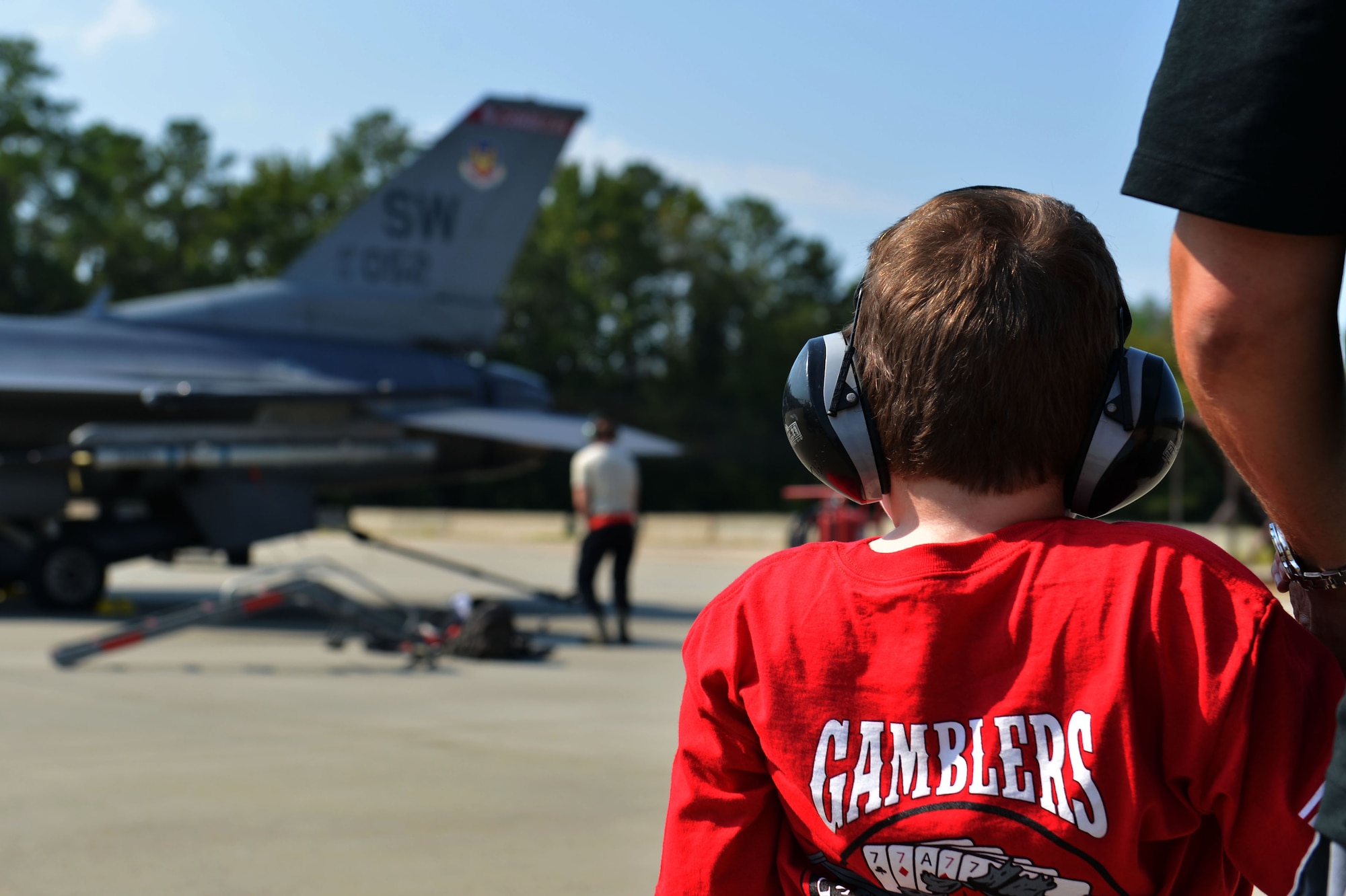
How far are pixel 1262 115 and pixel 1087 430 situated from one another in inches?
15.9

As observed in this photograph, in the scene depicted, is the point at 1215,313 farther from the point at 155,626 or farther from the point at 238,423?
the point at 238,423

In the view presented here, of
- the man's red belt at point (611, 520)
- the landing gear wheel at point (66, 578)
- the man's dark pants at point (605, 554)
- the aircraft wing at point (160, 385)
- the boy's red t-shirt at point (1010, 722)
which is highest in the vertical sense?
the boy's red t-shirt at point (1010, 722)

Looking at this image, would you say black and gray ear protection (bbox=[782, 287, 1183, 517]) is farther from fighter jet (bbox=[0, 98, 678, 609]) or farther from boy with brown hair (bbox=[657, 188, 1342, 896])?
fighter jet (bbox=[0, 98, 678, 609])

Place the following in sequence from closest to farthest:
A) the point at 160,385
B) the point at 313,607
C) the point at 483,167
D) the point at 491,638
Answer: the point at 313,607 → the point at 491,638 → the point at 160,385 → the point at 483,167

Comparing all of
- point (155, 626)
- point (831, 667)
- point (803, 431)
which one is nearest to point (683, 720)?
point (831, 667)

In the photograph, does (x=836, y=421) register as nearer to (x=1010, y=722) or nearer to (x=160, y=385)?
(x=1010, y=722)

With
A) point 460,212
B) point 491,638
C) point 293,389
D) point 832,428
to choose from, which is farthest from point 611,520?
point 832,428

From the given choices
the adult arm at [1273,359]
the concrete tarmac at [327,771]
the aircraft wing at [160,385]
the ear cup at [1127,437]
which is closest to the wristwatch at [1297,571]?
the adult arm at [1273,359]

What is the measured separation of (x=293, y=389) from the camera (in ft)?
42.4

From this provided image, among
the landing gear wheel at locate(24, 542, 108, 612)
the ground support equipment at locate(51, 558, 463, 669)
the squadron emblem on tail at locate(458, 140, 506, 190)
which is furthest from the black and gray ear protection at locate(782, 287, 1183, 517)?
the squadron emblem on tail at locate(458, 140, 506, 190)

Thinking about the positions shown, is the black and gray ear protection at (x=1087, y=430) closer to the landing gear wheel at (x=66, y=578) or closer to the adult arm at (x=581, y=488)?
the adult arm at (x=581, y=488)

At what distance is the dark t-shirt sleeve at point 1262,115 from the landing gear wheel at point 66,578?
12479 millimetres

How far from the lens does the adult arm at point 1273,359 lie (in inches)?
42.7

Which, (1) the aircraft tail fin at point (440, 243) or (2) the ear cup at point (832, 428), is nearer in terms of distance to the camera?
(2) the ear cup at point (832, 428)
